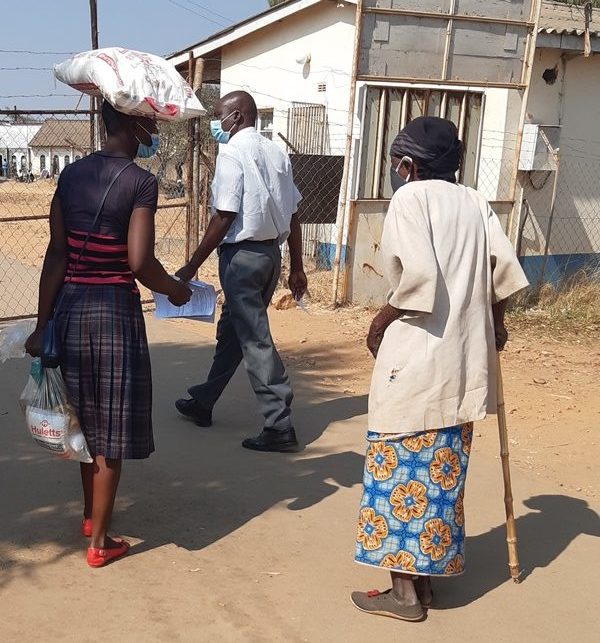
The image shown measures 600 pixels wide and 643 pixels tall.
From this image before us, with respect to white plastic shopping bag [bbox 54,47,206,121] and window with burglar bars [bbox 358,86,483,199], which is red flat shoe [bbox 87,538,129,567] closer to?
white plastic shopping bag [bbox 54,47,206,121]

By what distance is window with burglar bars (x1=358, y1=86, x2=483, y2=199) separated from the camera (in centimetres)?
903

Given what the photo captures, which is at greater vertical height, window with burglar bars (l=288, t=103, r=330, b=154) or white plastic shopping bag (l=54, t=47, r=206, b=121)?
white plastic shopping bag (l=54, t=47, r=206, b=121)

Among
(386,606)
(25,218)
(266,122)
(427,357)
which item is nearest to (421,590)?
(386,606)

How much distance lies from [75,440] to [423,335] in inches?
53.7

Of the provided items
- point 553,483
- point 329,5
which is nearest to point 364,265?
point 329,5

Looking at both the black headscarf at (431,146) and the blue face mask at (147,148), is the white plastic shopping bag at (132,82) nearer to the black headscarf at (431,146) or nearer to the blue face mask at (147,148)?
the blue face mask at (147,148)

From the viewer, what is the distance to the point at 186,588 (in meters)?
3.27

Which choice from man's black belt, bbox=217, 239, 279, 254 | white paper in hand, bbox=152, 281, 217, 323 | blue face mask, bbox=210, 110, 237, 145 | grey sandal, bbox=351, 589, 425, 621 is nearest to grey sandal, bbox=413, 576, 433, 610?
grey sandal, bbox=351, 589, 425, 621

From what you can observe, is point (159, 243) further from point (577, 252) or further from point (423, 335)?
point (423, 335)

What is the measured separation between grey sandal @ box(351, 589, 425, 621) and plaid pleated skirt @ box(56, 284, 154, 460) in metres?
1.01

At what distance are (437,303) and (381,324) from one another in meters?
0.23

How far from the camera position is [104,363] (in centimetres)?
322

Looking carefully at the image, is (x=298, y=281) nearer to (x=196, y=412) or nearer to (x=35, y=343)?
(x=196, y=412)

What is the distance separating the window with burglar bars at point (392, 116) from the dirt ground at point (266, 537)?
3986 millimetres
